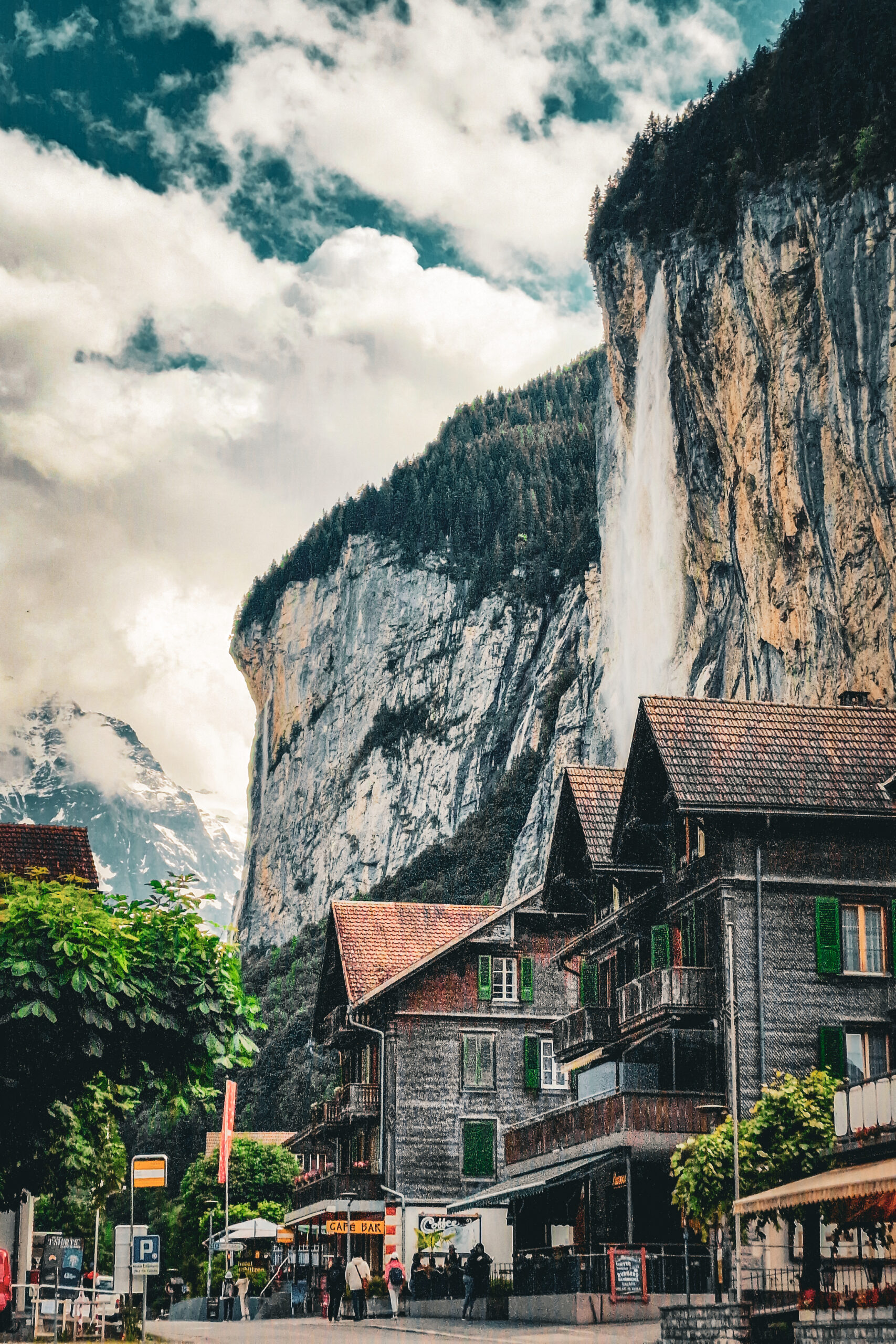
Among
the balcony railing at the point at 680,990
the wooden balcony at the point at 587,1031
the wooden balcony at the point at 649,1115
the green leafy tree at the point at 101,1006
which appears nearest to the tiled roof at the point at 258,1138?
the wooden balcony at the point at 587,1031

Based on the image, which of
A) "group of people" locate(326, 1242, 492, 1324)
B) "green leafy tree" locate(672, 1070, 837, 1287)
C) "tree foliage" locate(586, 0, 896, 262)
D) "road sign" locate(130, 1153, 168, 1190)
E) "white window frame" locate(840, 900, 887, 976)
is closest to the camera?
"road sign" locate(130, 1153, 168, 1190)

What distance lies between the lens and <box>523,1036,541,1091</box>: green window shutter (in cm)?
5650

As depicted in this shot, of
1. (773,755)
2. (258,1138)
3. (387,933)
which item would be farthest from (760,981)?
(258,1138)

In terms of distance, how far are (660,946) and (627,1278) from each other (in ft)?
34.8

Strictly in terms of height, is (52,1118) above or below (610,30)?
below

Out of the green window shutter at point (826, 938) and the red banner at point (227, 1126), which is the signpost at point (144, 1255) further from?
the red banner at point (227, 1126)

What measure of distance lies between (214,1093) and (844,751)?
755 inches

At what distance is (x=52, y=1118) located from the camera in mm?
26859

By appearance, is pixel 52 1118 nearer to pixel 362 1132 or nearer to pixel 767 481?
pixel 362 1132

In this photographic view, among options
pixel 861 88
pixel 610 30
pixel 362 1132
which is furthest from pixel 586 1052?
pixel 610 30

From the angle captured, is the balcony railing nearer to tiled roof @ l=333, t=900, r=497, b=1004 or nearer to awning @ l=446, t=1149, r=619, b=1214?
awning @ l=446, t=1149, r=619, b=1214

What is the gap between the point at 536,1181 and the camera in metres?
39.2

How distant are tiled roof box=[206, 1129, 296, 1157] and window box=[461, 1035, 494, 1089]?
86.0ft

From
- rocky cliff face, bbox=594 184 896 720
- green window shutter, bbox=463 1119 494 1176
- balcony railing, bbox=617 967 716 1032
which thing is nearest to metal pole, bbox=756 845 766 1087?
balcony railing, bbox=617 967 716 1032
